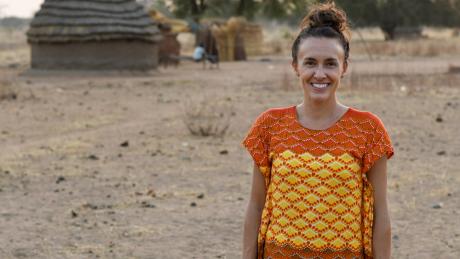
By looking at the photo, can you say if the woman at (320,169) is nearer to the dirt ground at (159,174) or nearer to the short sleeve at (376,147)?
the short sleeve at (376,147)

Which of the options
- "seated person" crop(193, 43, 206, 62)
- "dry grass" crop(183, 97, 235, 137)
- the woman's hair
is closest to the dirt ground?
"dry grass" crop(183, 97, 235, 137)

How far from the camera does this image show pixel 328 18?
266cm

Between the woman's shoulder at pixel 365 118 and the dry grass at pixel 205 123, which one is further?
the dry grass at pixel 205 123

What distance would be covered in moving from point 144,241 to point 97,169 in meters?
2.85

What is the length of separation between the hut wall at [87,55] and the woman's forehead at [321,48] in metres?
20.0

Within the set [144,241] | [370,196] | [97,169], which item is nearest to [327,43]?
[370,196]

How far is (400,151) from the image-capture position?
30.9 feet

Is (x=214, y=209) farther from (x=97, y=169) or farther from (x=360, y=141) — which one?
(x=360, y=141)

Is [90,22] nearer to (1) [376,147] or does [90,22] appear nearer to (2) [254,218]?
(2) [254,218]

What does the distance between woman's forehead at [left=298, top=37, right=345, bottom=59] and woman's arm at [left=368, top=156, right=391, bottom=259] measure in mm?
348

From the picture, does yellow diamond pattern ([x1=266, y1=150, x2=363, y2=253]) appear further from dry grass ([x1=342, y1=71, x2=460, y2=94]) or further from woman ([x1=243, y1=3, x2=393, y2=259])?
dry grass ([x1=342, y1=71, x2=460, y2=94])

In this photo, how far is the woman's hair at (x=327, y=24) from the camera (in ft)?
8.71

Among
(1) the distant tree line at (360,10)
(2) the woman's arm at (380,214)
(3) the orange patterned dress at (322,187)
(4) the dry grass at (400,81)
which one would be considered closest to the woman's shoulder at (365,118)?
(3) the orange patterned dress at (322,187)

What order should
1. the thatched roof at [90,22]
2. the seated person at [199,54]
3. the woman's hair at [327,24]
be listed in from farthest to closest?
the seated person at [199,54], the thatched roof at [90,22], the woman's hair at [327,24]
